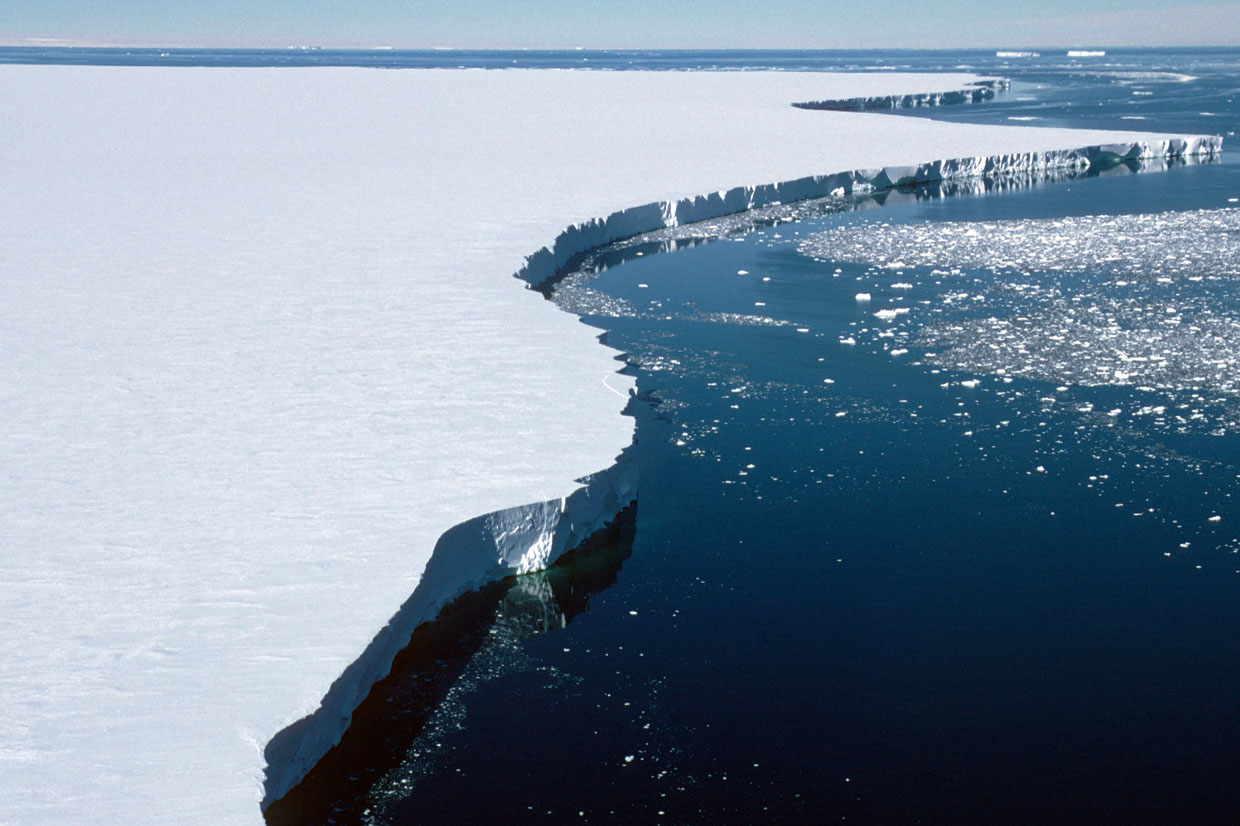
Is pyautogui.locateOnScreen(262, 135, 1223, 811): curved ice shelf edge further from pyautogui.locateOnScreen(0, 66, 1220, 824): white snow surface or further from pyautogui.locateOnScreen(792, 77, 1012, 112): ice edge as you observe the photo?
pyautogui.locateOnScreen(792, 77, 1012, 112): ice edge

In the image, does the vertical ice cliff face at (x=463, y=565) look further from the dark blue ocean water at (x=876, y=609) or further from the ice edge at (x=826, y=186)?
the ice edge at (x=826, y=186)

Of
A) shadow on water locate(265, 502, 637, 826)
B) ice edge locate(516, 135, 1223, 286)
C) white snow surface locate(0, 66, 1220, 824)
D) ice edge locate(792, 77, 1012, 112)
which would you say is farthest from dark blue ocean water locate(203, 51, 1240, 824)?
ice edge locate(792, 77, 1012, 112)

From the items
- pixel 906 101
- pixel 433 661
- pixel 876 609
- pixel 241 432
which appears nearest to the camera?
pixel 433 661

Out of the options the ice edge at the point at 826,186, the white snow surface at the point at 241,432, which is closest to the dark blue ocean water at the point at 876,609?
the white snow surface at the point at 241,432

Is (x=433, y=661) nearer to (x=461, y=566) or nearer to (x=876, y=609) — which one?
(x=461, y=566)

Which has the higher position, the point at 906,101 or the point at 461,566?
the point at 906,101

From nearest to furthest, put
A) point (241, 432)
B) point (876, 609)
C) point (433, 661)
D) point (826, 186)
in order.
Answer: point (433, 661) → point (876, 609) → point (241, 432) → point (826, 186)

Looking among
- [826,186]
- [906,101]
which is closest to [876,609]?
[826,186]
